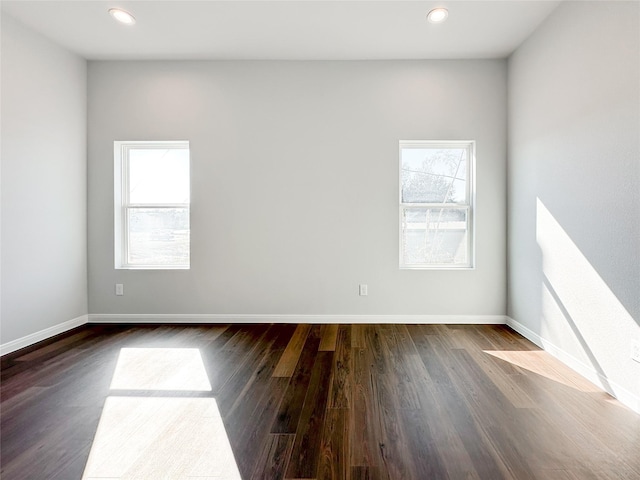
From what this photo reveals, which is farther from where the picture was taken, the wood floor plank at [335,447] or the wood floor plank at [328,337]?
the wood floor plank at [328,337]

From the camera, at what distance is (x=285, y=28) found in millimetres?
3016

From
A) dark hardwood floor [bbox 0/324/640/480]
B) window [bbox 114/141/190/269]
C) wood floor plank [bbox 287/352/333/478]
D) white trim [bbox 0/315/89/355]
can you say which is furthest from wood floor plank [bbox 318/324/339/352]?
white trim [bbox 0/315/89/355]

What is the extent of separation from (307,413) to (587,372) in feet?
6.74

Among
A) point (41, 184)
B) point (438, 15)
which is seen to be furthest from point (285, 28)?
point (41, 184)

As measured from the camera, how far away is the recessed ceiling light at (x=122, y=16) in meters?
2.80

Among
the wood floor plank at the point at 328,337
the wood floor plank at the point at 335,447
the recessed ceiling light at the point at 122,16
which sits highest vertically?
the recessed ceiling light at the point at 122,16

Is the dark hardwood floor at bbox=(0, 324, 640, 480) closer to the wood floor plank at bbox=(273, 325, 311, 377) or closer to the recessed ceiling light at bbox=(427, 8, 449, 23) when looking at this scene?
the wood floor plank at bbox=(273, 325, 311, 377)

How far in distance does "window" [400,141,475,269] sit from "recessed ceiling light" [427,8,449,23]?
1.21m

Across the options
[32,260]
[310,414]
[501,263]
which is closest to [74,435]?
[310,414]

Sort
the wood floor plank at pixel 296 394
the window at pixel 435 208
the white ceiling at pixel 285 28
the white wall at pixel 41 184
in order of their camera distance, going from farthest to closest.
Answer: the window at pixel 435 208 → the white wall at pixel 41 184 → the white ceiling at pixel 285 28 → the wood floor plank at pixel 296 394

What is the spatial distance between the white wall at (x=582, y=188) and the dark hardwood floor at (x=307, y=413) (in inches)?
13.0

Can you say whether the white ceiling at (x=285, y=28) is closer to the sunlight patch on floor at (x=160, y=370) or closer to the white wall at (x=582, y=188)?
the white wall at (x=582, y=188)

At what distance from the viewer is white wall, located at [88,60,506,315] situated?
358cm

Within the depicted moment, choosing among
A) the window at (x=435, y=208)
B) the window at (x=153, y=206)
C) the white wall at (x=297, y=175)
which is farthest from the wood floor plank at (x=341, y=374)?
the window at (x=153, y=206)
